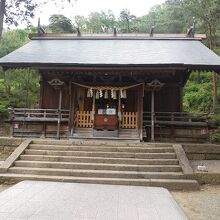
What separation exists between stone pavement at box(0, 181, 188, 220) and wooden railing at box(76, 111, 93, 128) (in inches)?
211

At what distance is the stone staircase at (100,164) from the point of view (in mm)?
8375

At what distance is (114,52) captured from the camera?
47.9 ft

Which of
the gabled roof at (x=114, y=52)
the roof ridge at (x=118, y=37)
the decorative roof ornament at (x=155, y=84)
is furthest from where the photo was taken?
the roof ridge at (x=118, y=37)

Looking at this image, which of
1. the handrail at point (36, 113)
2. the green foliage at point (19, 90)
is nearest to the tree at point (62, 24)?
the green foliage at point (19, 90)

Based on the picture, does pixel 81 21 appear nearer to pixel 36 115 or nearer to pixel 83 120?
pixel 36 115

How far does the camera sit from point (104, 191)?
24.0 ft

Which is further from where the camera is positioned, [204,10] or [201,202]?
[204,10]

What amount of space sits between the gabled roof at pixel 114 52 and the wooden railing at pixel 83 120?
7.78ft

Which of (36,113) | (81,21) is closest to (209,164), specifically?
(36,113)

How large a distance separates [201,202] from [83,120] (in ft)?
24.1

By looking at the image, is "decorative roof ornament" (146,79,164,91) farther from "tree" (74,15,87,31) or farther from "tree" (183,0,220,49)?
"tree" (74,15,87,31)

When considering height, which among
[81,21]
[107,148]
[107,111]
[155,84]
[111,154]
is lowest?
[111,154]

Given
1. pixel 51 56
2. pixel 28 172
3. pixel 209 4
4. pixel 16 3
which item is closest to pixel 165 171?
pixel 28 172

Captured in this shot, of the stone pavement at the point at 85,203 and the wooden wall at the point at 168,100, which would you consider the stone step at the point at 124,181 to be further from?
the wooden wall at the point at 168,100
